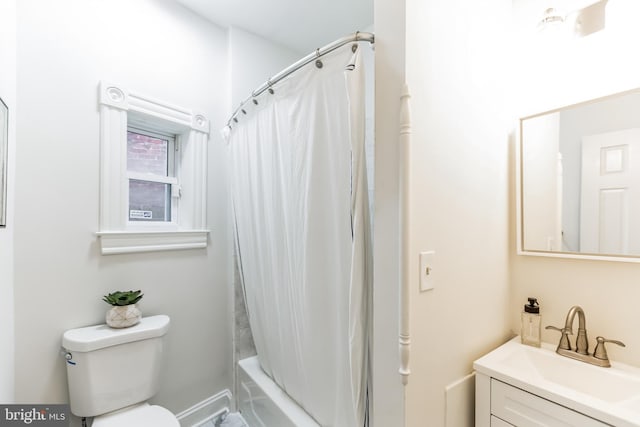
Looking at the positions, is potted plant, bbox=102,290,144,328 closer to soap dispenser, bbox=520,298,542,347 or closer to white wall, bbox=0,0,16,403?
white wall, bbox=0,0,16,403

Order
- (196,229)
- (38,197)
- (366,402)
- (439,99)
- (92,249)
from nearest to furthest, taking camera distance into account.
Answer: (439,99) → (366,402) → (38,197) → (92,249) → (196,229)

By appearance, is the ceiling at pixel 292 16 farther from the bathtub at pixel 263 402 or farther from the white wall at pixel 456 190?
the bathtub at pixel 263 402

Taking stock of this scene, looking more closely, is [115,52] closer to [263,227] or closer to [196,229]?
[196,229]

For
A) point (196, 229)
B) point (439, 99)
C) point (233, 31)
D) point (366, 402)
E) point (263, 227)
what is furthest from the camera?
point (233, 31)

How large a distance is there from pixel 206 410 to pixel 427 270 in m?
1.80

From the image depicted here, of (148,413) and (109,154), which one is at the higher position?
(109,154)

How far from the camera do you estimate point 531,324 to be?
122 centimetres

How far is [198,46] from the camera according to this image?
6.03 ft

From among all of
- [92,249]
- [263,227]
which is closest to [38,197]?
[92,249]

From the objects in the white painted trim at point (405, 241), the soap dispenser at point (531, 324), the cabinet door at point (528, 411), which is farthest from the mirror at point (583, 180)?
the white painted trim at point (405, 241)

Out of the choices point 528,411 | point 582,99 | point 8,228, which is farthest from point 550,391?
point 8,228

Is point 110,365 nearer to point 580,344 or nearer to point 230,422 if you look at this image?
point 230,422

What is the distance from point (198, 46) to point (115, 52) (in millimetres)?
507

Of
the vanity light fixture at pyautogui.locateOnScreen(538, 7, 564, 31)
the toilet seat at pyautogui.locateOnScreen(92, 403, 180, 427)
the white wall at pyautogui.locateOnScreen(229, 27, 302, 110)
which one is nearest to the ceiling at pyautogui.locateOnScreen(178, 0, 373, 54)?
the white wall at pyautogui.locateOnScreen(229, 27, 302, 110)
